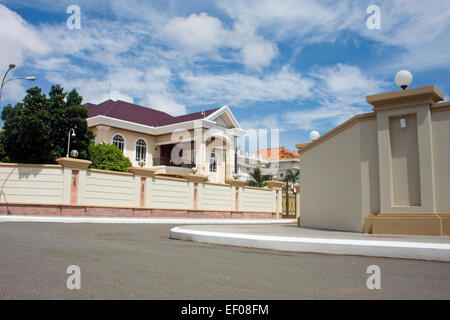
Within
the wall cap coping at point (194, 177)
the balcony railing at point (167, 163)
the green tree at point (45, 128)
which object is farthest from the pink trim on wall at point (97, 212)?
the balcony railing at point (167, 163)

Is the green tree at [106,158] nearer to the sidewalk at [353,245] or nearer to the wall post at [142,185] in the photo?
the wall post at [142,185]

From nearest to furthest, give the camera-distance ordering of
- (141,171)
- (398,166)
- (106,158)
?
(398,166), (141,171), (106,158)

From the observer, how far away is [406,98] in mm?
11156

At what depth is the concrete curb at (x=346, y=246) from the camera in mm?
7152

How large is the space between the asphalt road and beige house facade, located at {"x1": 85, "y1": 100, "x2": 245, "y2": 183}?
28179 mm

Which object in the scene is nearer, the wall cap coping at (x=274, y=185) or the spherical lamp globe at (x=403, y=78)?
the spherical lamp globe at (x=403, y=78)

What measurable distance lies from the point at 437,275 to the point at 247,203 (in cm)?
2455

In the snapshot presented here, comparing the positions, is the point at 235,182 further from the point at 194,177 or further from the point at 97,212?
the point at 97,212

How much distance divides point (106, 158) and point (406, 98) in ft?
76.7

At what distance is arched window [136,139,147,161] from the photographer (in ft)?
122

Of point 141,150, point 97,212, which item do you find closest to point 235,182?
point 97,212

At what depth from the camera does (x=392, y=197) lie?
1127 cm
